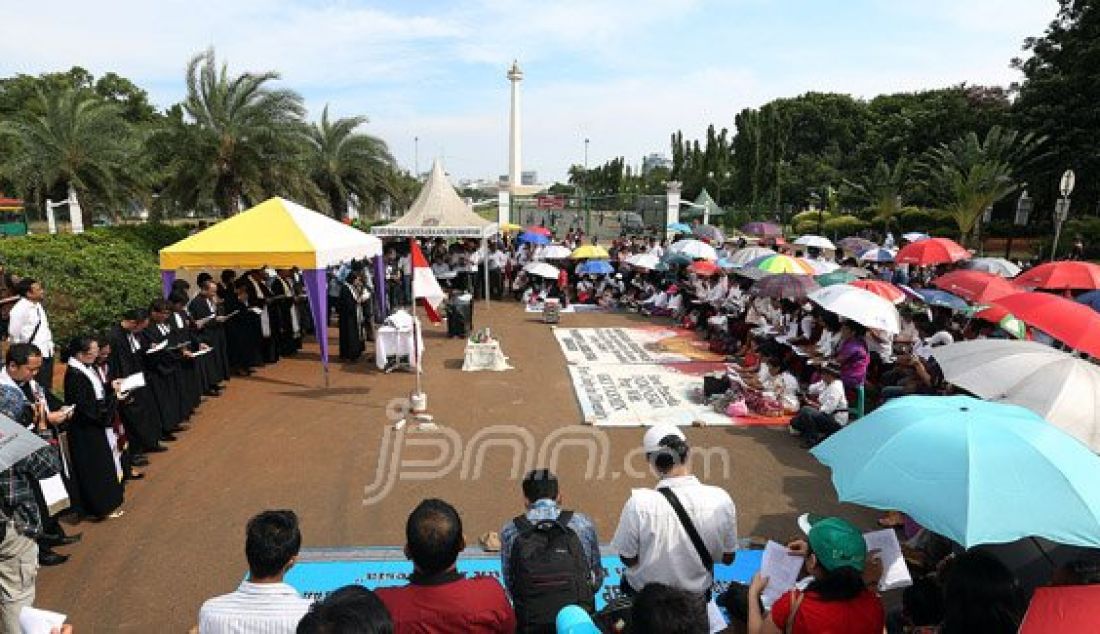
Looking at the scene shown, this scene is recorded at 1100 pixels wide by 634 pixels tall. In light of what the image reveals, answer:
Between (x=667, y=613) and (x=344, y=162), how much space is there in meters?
25.6

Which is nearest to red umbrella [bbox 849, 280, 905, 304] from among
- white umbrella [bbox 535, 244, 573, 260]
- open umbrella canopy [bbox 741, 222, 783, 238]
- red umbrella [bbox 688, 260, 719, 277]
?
red umbrella [bbox 688, 260, 719, 277]

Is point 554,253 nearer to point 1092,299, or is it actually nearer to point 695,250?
point 695,250

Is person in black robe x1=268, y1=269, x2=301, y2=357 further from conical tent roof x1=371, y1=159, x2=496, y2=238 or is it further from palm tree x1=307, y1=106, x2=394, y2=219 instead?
palm tree x1=307, y1=106, x2=394, y2=219

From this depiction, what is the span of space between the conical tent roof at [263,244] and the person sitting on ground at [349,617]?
26.7 feet

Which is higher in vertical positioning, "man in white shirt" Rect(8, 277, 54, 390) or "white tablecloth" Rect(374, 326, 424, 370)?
"man in white shirt" Rect(8, 277, 54, 390)

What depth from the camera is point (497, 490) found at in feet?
21.7

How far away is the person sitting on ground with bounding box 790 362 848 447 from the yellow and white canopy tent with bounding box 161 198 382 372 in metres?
6.83

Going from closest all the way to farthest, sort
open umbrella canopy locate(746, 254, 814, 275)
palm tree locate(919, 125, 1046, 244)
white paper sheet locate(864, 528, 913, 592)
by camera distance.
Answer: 1. white paper sheet locate(864, 528, 913, 592)
2. open umbrella canopy locate(746, 254, 814, 275)
3. palm tree locate(919, 125, 1046, 244)

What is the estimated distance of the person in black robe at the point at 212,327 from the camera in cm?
941

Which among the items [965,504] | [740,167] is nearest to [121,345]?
[965,504]

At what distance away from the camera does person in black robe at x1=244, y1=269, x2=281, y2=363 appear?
432 inches

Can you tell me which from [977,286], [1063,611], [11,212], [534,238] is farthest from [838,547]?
[11,212]

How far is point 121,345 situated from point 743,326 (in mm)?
9509

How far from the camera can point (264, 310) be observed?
439 inches
